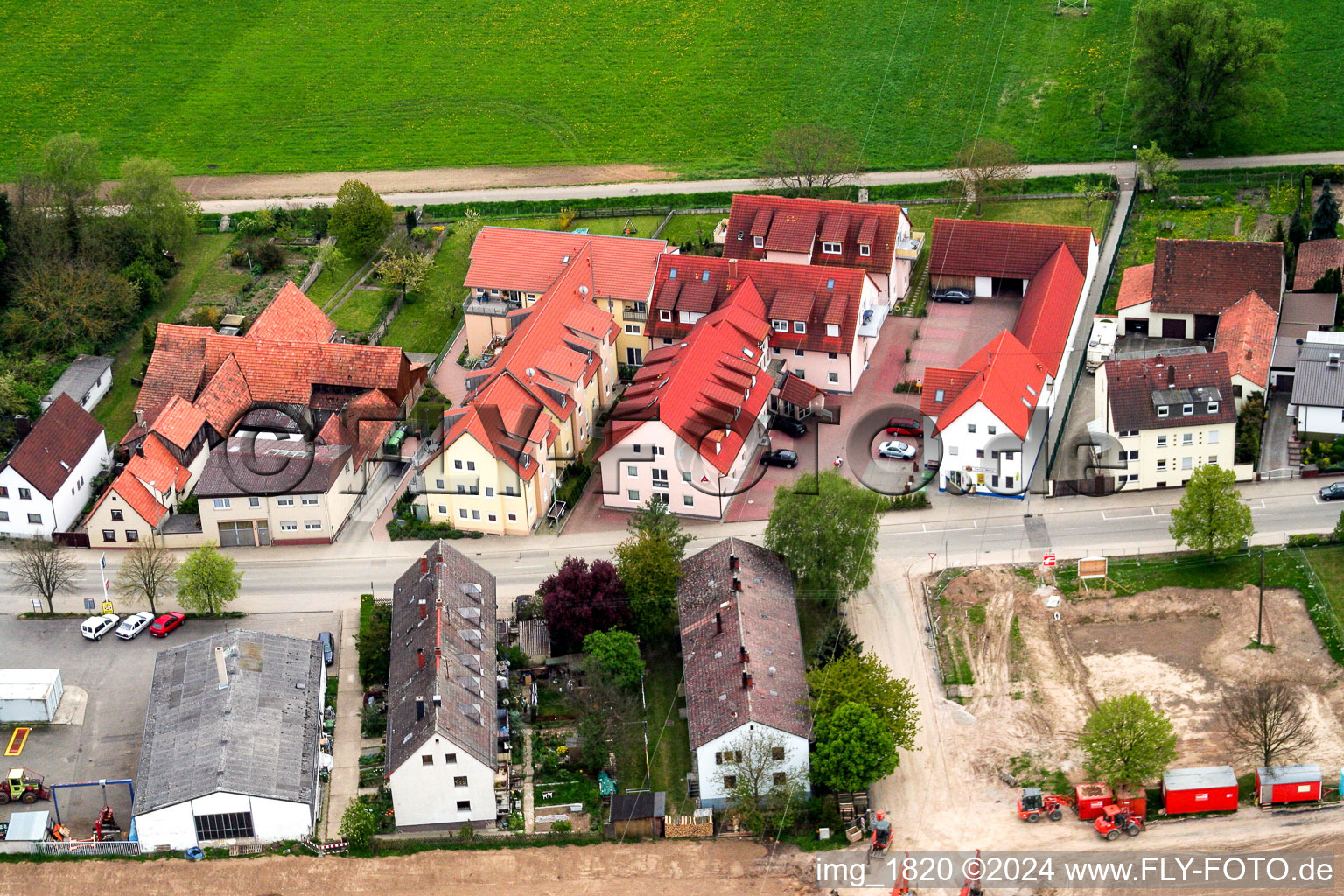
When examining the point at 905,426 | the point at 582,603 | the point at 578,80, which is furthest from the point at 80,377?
the point at 578,80

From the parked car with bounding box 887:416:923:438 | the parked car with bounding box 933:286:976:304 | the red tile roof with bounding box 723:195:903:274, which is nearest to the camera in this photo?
the parked car with bounding box 887:416:923:438

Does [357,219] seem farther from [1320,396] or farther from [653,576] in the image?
[1320,396]

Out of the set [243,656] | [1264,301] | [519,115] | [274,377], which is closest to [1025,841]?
[243,656]

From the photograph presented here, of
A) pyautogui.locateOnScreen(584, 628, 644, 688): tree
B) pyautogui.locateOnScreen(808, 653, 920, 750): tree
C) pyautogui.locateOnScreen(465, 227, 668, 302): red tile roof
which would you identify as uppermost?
pyautogui.locateOnScreen(465, 227, 668, 302): red tile roof

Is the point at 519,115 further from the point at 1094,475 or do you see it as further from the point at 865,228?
the point at 1094,475

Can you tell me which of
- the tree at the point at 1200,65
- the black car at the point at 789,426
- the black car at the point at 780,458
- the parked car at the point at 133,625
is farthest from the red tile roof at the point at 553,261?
the tree at the point at 1200,65

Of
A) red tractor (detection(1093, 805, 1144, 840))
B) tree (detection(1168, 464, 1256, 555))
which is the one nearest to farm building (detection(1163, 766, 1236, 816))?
red tractor (detection(1093, 805, 1144, 840))

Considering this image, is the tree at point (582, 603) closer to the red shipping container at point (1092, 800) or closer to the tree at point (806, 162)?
the red shipping container at point (1092, 800)

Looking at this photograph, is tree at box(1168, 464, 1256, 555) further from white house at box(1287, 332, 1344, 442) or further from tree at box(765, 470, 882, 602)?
tree at box(765, 470, 882, 602)
